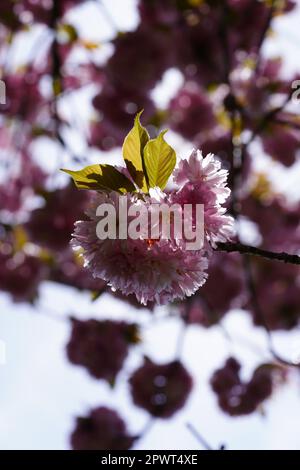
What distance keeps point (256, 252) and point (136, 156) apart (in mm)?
291

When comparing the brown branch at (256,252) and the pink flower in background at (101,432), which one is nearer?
the brown branch at (256,252)

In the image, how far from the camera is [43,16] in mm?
3443

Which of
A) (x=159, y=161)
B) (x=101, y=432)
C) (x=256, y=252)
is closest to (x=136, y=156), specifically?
(x=159, y=161)

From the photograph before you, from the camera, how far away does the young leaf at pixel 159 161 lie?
1.07m

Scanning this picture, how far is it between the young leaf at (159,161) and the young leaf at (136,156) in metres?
0.02

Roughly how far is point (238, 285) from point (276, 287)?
1.35 feet

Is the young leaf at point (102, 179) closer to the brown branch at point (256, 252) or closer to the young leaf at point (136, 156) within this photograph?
the young leaf at point (136, 156)

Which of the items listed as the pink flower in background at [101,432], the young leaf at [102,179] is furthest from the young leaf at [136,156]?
the pink flower in background at [101,432]

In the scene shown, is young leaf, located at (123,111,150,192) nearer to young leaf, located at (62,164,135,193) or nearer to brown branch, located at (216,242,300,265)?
young leaf, located at (62,164,135,193)

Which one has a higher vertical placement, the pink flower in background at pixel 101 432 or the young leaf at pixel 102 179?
the pink flower in background at pixel 101 432

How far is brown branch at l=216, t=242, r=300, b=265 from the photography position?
1.00 m
